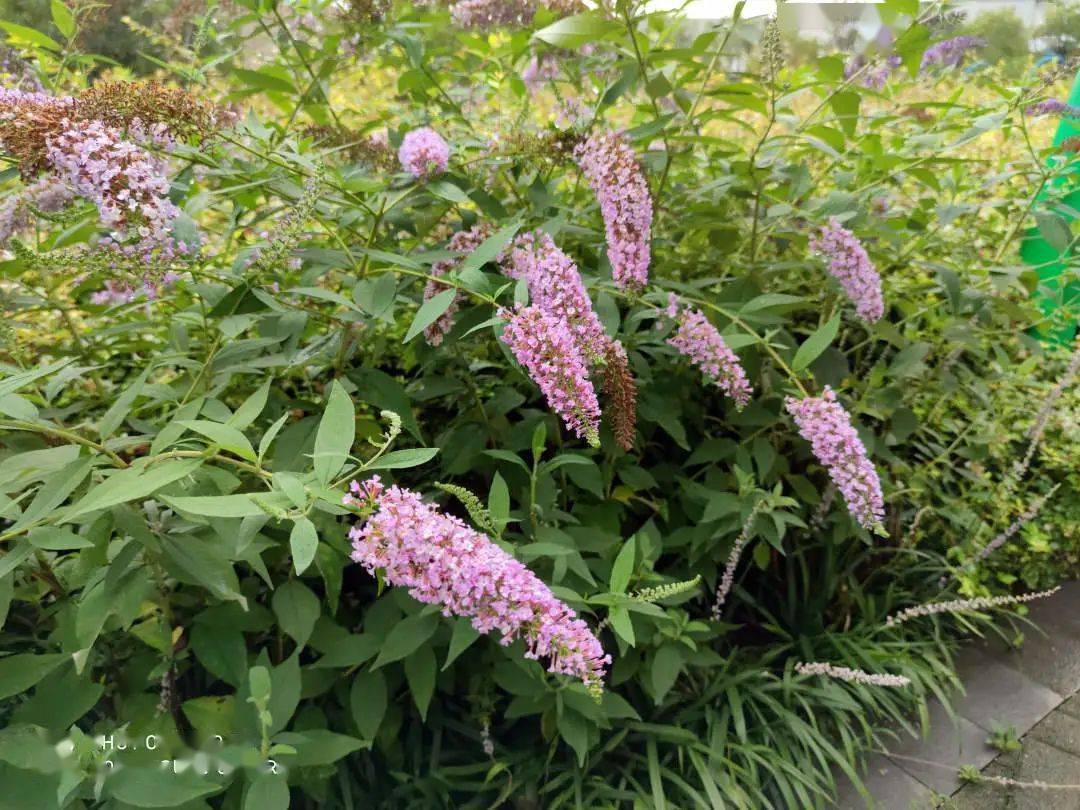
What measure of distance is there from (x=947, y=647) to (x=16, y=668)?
2.09 metres

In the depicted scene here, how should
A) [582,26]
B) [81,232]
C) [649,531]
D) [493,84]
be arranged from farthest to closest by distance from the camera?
1. [493,84]
2. [649,531]
3. [81,232]
4. [582,26]

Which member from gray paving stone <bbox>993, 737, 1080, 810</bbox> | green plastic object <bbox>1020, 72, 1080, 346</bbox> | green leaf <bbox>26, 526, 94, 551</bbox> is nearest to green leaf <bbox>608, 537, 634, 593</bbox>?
green leaf <bbox>26, 526, 94, 551</bbox>

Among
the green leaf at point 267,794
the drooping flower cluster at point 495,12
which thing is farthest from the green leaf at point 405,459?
the drooping flower cluster at point 495,12

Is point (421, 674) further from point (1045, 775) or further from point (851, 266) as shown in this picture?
point (1045, 775)

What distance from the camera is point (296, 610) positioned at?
4.09 feet

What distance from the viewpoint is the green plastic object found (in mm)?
2012

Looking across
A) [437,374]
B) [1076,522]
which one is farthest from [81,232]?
[1076,522]

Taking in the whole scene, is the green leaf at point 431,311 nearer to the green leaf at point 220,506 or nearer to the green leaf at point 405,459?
the green leaf at point 405,459

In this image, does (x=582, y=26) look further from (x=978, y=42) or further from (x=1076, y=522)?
(x=1076, y=522)

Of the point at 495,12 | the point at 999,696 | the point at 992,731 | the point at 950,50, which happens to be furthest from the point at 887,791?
the point at 950,50

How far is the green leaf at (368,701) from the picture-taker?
51.1 inches

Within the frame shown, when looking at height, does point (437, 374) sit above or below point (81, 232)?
below

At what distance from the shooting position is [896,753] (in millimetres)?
1764

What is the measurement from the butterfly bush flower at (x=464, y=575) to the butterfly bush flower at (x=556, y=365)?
0.73 ft
